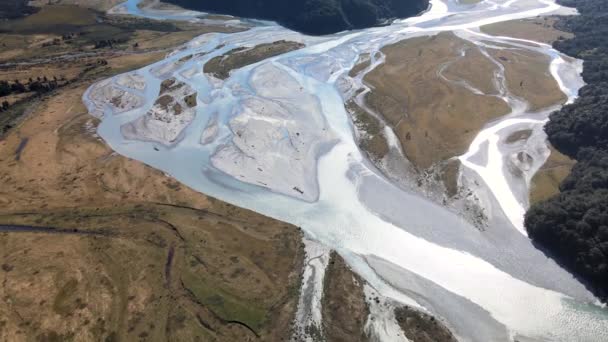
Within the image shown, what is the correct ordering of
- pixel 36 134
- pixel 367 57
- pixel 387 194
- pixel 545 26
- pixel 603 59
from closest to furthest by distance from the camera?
pixel 387 194 → pixel 36 134 → pixel 603 59 → pixel 367 57 → pixel 545 26

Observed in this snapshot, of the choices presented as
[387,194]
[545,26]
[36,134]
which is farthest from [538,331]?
[545,26]

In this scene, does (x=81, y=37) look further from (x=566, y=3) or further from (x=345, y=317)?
(x=566, y=3)

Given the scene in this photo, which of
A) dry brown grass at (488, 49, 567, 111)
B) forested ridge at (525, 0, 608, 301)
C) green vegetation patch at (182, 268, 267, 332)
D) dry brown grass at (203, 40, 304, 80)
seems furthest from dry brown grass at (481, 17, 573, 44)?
green vegetation patch at (182, 268, 267, 332)

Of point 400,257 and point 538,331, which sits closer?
point 538,331

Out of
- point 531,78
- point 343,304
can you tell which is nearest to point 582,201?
point 343,304

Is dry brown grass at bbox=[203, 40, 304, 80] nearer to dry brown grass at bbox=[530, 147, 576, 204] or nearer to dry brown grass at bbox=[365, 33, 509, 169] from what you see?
dry brown grass at bbox=[365, 33, 509, 169]

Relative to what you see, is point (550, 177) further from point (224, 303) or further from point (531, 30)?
point (531, 30)

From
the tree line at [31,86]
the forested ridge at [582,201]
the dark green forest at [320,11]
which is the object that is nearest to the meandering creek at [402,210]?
the forested ridge at [582,201]
